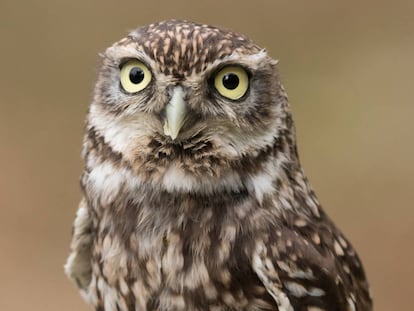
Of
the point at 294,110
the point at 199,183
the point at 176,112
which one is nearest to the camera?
the point at 176,112

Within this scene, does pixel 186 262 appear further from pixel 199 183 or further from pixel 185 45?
pixel 185 45

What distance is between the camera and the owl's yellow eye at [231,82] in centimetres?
146

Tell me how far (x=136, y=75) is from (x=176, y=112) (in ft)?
0.41

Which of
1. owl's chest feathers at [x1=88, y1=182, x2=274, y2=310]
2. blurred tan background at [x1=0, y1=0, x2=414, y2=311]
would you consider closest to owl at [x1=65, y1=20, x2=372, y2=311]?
owl's chest feathers at [x1=88, y1=182, x2=274, y2=310]

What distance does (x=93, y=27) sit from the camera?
4.11 metres

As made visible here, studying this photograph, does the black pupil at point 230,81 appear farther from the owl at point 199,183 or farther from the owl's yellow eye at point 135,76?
the owl's yellow eye at point 135,76

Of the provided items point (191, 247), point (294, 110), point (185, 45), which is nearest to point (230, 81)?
point (185, 45)

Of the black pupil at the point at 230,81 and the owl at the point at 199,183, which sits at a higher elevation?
the black pupil at the point at 230,81

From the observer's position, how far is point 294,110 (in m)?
3.86

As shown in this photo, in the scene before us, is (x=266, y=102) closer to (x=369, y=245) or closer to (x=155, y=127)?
(x=155, y=127)

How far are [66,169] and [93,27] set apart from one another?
2.74 ft

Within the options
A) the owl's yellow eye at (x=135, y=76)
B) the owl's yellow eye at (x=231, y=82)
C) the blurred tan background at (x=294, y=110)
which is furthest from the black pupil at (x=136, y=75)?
the blurred tan background at (x=294, y=110)

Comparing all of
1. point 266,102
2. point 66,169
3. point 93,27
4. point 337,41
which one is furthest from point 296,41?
point 266,102

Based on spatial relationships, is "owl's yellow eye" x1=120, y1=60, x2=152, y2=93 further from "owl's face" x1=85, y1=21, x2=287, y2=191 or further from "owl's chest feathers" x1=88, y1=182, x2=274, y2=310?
"owl's chest feathers" x1=88, y1=182, x2=274, y2=310
